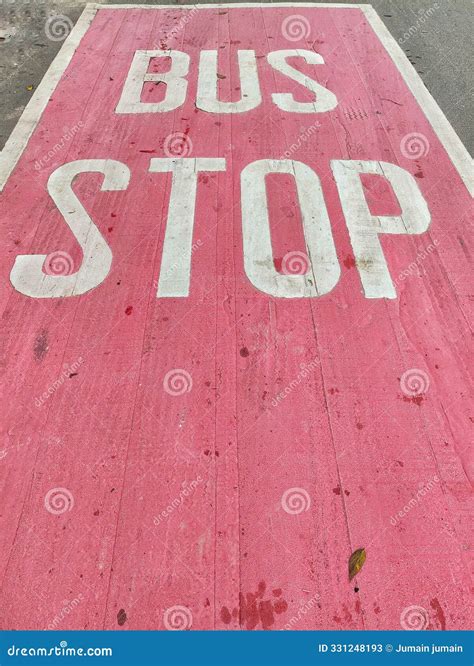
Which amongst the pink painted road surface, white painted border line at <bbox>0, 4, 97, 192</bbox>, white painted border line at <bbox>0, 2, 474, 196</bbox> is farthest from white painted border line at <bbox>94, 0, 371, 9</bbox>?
the pink painted road surface

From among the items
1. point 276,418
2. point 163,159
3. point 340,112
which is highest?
point 340,112

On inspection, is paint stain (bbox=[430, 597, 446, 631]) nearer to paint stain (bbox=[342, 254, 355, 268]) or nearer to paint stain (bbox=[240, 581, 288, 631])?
paint stain (bbox=[240, 581, 288, 631])

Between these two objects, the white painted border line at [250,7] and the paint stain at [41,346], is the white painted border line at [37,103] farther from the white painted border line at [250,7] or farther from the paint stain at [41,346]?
the paint stain at [41,346]

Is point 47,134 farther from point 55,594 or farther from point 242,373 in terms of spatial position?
point 55,594

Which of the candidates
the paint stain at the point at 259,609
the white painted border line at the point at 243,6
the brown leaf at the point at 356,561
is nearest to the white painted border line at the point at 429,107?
the white painted border line at the point at 243,6

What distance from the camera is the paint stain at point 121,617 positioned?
2.39 m

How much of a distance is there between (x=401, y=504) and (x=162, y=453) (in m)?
1.49

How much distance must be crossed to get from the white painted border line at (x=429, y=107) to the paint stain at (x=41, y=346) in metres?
4.15

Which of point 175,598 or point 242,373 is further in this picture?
point 242,373

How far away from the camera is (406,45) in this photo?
21.6ft

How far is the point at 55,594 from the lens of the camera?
2.45 meters

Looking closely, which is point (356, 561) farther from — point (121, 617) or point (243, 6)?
point (243, 6)

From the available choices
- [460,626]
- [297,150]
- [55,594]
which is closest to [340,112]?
[297,150]
